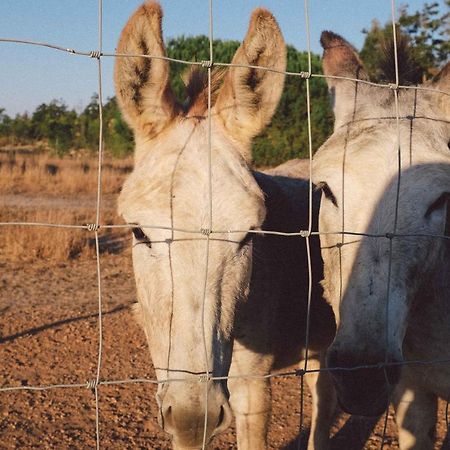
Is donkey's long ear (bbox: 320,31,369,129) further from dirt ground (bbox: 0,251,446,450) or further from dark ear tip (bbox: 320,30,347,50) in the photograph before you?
dirt ground (bbox: 0,251,446,450)

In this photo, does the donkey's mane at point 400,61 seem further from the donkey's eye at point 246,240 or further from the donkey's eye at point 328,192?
the donkey's eye at point 246,240

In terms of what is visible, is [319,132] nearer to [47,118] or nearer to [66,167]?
[66,167]

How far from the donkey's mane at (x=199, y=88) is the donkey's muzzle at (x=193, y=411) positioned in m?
1.26

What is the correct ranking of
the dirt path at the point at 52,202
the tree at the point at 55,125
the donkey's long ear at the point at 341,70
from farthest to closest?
the tree at the point at 55,125 < the dirt path at the point at 52,202 < the donkey's long ear at the point at 341,70

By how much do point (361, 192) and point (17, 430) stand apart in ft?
10.1

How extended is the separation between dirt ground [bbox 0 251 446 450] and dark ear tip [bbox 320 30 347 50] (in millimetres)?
2739

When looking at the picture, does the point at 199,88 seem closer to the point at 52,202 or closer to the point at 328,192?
the point at 328,192

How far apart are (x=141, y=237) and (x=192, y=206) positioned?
271 millimetres

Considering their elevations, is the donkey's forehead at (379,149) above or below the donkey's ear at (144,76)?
below

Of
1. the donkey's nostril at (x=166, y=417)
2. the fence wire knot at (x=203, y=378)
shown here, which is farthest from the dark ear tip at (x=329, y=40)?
the donkey's nostril at (x=166, y=417)

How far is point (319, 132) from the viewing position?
55.7 ft

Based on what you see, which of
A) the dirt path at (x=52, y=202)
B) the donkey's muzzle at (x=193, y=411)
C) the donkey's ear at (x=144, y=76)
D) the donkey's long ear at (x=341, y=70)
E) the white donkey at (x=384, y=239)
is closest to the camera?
the donkey's muzzle at (x=193, y=411)

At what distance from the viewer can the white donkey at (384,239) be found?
1.95 meters

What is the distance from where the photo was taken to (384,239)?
6.74 ft
